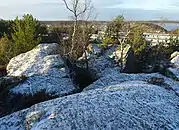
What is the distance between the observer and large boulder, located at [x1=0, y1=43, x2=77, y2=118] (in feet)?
64.2

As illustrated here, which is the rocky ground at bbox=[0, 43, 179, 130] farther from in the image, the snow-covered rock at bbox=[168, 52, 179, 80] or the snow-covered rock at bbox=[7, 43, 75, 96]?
the snow-covered rock at bbox=[168, 52, 179, 80]

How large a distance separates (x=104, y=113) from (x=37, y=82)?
27.8 feet

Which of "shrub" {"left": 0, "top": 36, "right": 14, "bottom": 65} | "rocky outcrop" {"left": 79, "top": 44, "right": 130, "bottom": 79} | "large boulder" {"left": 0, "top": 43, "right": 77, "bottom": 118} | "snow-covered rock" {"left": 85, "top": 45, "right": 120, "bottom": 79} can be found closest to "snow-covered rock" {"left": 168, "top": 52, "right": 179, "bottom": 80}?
"rocky outcrop" {"left": 79, "top": 44, "right": 130, "bottom": 79}

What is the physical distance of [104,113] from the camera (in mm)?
13680

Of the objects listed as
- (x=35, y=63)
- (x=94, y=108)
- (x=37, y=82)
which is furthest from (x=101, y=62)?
(x=94, y=108)

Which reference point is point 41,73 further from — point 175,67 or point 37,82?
point 175,67

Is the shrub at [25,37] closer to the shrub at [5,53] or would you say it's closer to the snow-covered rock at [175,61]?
the shrub at [5,53]

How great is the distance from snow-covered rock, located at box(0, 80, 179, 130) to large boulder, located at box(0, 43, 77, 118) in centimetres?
446

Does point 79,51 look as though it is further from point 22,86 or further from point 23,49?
point 22,86

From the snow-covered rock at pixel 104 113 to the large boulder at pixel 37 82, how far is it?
4.46 meters

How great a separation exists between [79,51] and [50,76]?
39.7ft

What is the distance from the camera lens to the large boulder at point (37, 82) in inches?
771

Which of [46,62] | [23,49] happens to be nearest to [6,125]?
[46,62]

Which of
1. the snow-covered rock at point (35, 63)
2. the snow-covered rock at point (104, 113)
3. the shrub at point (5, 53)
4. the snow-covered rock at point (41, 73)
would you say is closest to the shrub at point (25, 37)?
the shrub at point (5, 53)
